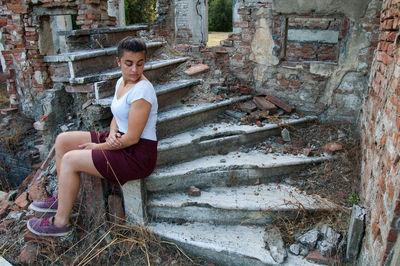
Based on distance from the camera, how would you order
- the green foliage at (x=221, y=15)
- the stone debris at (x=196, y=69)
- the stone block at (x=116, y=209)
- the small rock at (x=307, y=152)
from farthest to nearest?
the green foliage at (x=221, y=15)
the stone debris at (x=196, y=69)
the small rock at (x=307, y=152)
the stone block at (x=116, y=209)

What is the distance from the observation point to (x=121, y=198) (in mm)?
2695

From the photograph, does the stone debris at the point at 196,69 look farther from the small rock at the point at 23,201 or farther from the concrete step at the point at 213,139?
the small rock at the point at 23,201

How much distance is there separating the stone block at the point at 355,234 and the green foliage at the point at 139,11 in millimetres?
11712

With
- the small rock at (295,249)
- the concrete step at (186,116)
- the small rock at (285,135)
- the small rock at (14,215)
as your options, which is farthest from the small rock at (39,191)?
the small rock at (285,135)

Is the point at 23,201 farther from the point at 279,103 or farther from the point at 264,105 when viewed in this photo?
the point at 279,103

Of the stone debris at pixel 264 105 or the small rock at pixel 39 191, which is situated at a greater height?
the stone debris at pixel 264 105

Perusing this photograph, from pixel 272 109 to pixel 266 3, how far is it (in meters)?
1.24

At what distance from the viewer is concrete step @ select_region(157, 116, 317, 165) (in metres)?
2.92

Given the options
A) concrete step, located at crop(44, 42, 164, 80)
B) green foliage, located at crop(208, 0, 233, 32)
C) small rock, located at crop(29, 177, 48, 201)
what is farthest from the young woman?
green foliage, located at crop(208, 0, 233, 32)

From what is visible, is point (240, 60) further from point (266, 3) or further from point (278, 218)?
point (278, 218)

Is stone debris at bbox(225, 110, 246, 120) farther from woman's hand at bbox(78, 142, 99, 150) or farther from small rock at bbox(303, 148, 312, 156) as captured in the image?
woman's hand at bbox(78, 142, 99, 150)

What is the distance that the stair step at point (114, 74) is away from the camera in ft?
10.1

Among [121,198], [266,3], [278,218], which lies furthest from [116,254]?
[266,3]

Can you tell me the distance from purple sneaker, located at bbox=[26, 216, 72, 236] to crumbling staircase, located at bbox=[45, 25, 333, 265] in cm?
53
